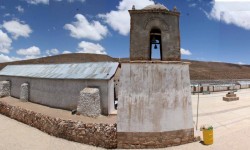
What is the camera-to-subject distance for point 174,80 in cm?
1145

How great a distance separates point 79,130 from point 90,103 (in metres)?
4.88

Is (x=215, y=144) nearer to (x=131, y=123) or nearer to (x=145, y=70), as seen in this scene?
(x=131, y=123)

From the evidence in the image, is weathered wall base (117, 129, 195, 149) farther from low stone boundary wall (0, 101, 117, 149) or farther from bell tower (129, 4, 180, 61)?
bell tower (129, 4, 180, 61)

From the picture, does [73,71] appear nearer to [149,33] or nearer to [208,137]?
[149,33]

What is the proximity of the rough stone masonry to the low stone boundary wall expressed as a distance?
3239 mm

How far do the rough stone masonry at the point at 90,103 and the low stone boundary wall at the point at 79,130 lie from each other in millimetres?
3239

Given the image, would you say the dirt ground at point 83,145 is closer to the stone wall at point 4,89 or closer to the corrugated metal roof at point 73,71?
the corrugated metal roof at point 73,71

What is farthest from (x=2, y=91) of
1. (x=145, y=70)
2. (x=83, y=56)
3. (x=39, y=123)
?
(x=83, y=56)

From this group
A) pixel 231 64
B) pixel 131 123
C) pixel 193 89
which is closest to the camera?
pixel 131 123

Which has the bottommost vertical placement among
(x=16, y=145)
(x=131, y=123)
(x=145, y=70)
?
(x=16, y=145)

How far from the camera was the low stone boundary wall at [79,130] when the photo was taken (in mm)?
11305

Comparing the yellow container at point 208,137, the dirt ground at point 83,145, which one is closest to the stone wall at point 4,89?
the dirt ground at point 83,145

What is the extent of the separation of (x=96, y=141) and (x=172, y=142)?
3.73 m

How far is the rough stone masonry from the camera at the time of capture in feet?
55.4
